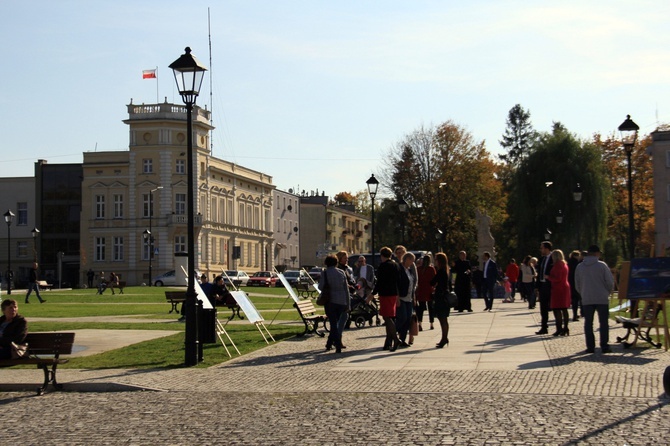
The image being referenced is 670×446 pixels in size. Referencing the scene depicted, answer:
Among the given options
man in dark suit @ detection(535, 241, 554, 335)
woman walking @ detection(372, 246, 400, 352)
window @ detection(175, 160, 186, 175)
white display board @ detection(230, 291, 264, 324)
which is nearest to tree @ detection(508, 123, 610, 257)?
window @ detection(175, 160, 186, 175)

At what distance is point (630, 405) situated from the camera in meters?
11.6

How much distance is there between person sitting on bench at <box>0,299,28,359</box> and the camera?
1425 cm

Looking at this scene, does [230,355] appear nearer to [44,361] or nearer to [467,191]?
[44,361]

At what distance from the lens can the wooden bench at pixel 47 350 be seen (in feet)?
46.1

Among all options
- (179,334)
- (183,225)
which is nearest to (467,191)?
(183,225)

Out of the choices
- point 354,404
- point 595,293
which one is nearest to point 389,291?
point 595,293

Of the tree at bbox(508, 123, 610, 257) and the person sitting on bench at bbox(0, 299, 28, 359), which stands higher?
the tree at bbox(508, 123, 610, 257)

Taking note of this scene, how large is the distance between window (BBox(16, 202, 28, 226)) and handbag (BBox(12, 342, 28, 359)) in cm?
9300

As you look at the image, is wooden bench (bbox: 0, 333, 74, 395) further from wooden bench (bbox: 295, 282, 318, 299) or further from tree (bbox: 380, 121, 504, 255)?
tree (bbox: 380, 121, 504, 255)

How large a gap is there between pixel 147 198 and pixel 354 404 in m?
82.3

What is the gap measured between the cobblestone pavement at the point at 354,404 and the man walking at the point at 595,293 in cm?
34

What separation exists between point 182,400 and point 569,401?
4718 millimetres

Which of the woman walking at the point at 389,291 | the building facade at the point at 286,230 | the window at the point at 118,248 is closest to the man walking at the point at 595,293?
the woman walking at the point at 389,291

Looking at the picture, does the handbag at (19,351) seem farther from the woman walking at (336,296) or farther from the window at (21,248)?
the window at (21,248)
